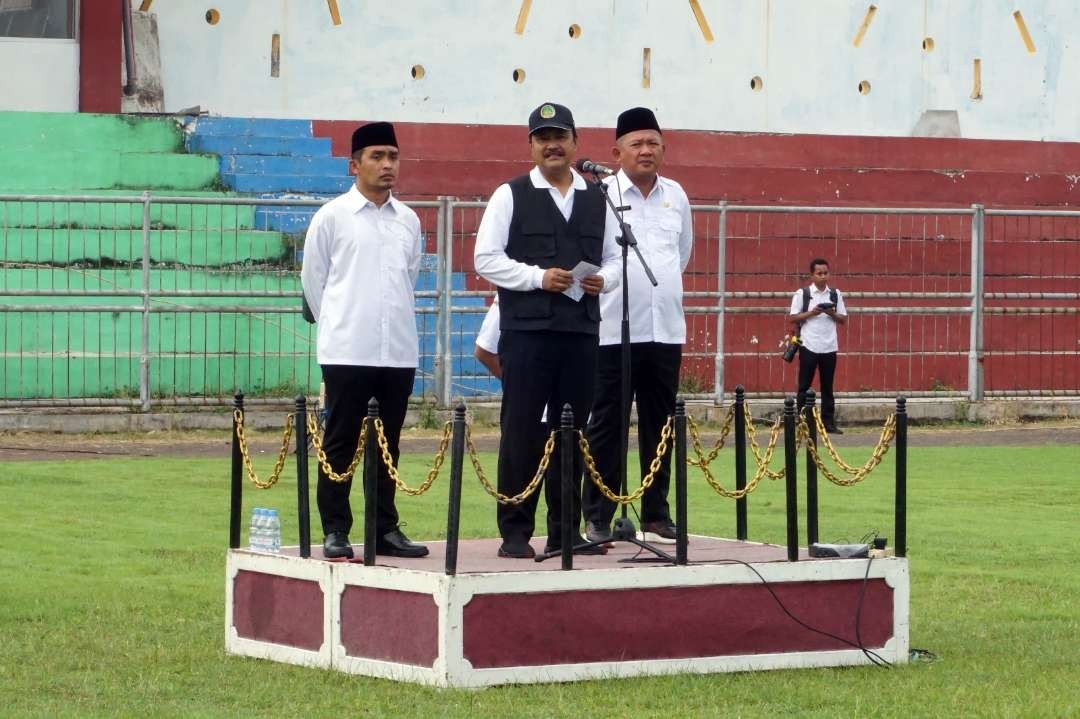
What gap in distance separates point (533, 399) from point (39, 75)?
15.9 metres

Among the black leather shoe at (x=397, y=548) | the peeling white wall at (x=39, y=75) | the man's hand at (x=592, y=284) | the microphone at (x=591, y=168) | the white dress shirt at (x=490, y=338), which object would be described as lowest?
the black leather shoe at (x=397, y=548)

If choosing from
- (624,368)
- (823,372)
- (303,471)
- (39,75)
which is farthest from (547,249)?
(39,75)

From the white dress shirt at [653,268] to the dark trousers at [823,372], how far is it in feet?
33.1

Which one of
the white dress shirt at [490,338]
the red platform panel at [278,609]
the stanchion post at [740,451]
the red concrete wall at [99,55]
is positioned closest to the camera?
the red platform panel at [278,609]

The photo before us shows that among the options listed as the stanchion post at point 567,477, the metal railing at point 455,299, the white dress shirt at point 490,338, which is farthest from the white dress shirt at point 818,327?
the stanchion post at point 567,477

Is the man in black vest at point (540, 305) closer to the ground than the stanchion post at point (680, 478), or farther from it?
farther from it

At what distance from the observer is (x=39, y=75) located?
75.3 ft

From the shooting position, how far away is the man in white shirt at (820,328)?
19500mm

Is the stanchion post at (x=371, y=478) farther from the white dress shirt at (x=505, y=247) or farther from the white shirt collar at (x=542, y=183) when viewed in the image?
the white shirt collar at (x=542, y=183)

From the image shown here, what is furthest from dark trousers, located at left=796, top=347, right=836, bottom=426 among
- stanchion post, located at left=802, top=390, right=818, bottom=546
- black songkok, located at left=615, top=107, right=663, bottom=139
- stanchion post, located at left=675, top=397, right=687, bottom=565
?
stanchion post, located at left=675, top=397, right=687, bottom=565

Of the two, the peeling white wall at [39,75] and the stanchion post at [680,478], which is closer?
the stanchion post at [680,478]

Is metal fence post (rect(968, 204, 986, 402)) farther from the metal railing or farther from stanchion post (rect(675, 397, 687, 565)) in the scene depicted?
stanchion post (rect(675, 397, 687, 565))

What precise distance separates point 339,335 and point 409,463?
7649 millimetres

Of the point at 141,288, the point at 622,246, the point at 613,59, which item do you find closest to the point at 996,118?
the point at 613,59
